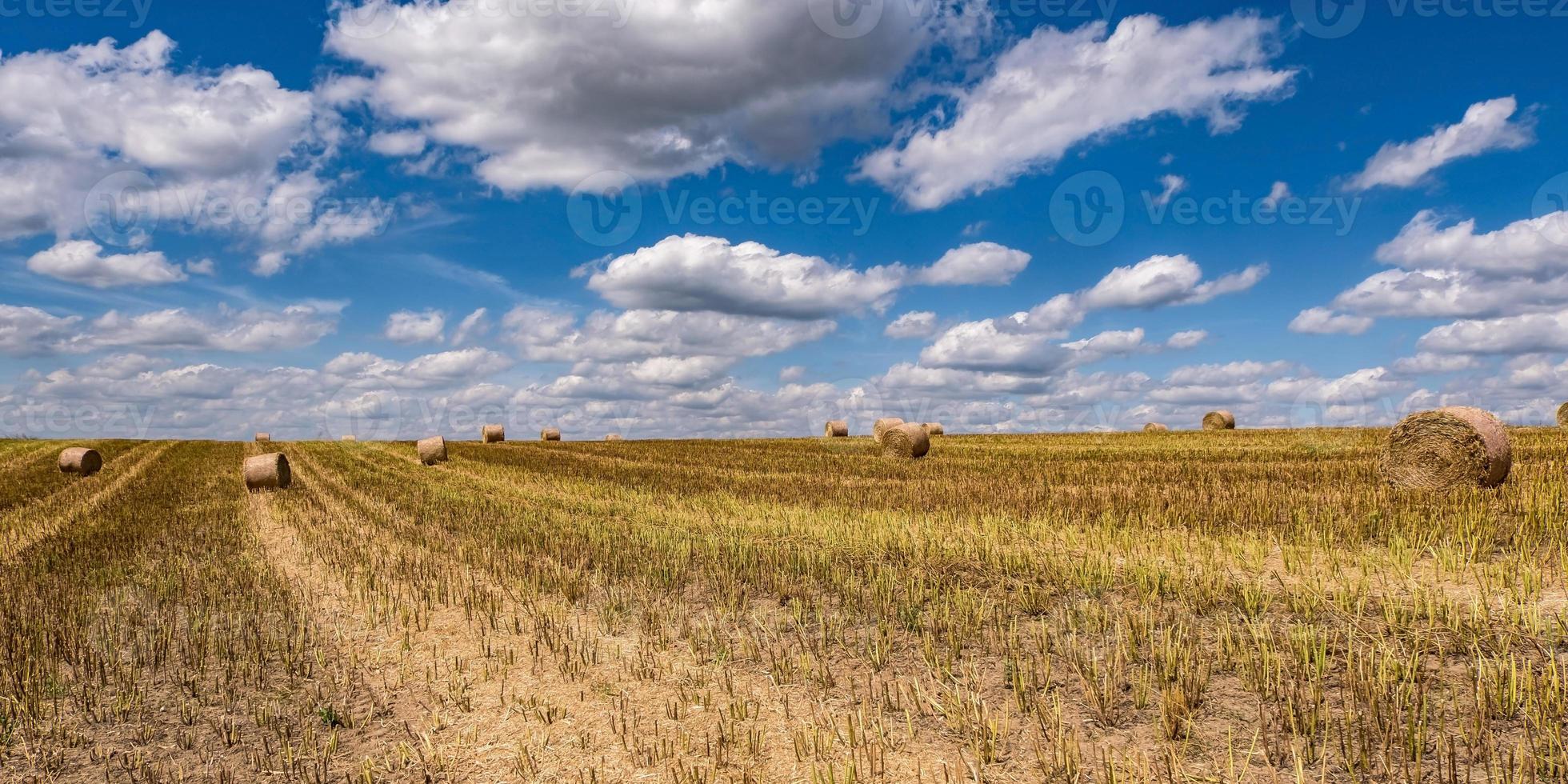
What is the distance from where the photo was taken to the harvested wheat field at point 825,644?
178 inches

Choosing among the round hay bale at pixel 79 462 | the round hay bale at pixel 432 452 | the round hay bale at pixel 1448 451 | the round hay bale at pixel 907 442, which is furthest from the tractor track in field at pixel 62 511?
the round hay bale at pixel 1448 451

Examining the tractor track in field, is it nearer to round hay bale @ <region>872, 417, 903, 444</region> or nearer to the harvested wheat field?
the harvested wheat field

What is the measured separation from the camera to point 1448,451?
44.2 ft

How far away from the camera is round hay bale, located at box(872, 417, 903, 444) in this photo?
87.5 feet

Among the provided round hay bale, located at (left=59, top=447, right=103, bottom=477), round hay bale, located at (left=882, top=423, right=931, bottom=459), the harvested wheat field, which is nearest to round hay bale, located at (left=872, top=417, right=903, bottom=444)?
round hay bale, located at (left=882, top=423, right=931, bottom=459)

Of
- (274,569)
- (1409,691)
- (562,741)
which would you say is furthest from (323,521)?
(1409,691)

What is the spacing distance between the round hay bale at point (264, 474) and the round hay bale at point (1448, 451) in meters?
24.0

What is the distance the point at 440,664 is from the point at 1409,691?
6.53 m

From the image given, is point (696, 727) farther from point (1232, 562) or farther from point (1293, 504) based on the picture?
point (1293, 504)

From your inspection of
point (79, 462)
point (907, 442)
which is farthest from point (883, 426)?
point (79, 462)

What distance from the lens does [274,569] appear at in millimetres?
10094

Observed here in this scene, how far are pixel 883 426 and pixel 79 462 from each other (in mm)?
26689

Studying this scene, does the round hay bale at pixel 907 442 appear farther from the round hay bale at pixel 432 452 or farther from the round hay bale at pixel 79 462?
the round hay bale at pixel 79 462

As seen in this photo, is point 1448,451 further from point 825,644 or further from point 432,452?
point 432,452
